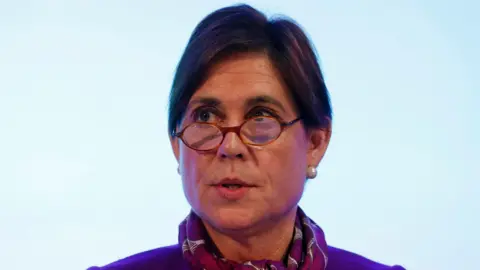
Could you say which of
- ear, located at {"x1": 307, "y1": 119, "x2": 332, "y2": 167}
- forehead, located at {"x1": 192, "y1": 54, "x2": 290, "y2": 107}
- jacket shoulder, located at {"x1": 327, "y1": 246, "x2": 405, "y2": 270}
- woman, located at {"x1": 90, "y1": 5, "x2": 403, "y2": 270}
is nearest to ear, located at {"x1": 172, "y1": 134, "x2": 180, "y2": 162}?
woman, located at {"x1": 90, "y1": 5, "x2": 403, "y2": 270}

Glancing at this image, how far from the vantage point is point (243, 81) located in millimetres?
1164

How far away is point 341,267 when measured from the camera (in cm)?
136

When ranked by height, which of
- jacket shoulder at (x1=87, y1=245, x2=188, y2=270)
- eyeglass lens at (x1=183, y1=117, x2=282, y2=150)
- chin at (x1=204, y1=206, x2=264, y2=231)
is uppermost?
eyeglass lens at (x1=183, y1=117, x2=282, y2=150)

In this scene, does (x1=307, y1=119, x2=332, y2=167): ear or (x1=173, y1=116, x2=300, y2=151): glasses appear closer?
(x1=173, y1=116, x2=300, y2=151): glasses

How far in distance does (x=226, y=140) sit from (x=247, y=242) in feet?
0.62

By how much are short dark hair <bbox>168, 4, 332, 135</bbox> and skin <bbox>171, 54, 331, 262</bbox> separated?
0.01 metres

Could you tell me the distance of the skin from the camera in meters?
1.15

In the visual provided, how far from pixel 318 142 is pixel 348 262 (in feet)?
0.83

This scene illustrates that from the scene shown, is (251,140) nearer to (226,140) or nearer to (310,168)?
(226,140)

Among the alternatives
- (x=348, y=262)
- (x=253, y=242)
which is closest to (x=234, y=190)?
(x=253, y=242)

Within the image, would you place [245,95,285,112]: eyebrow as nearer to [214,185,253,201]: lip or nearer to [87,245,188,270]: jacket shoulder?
[214,185,253,201]: lip

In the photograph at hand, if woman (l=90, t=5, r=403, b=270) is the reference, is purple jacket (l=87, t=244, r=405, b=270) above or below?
below

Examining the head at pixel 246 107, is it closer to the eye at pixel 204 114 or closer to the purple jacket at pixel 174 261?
the eye at pixel 204 114

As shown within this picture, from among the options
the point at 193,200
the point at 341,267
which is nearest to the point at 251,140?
the point at 193,200
